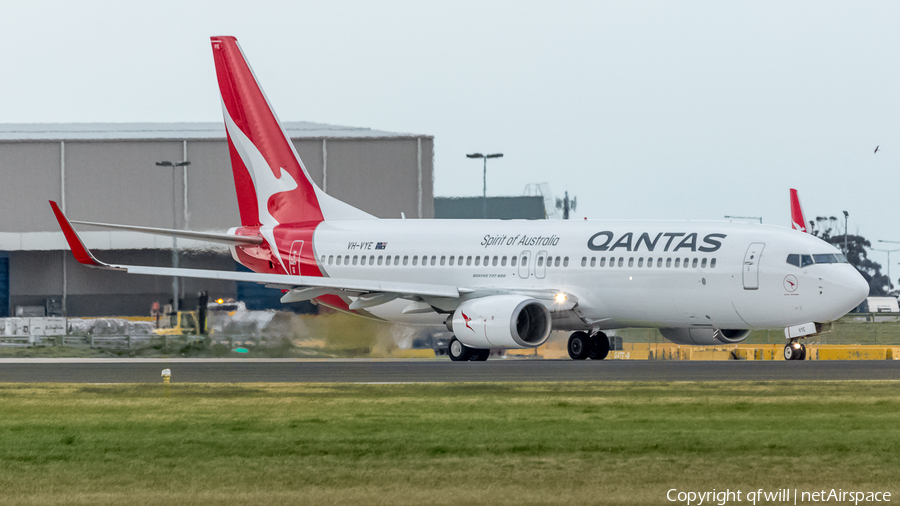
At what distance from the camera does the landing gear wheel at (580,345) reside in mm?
31938

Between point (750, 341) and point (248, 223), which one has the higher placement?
point (248, 223)

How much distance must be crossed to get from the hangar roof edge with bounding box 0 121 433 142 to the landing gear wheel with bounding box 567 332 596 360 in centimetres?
4045

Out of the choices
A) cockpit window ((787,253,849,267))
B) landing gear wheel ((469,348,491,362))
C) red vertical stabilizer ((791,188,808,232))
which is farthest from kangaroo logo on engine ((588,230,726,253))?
red vertical stabilizer ((791,188,808,232))

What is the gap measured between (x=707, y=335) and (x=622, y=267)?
3394mm

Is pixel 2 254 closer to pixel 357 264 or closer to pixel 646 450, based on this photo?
pixel 357 264

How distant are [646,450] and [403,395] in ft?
23.5

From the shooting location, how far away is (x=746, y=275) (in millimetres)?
27734

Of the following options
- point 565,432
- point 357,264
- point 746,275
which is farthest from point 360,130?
point 565,432

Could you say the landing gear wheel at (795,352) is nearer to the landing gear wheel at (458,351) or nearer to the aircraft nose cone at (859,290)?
the aircraft nose cone at (859,290)

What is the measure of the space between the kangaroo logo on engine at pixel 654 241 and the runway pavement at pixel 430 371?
265 cm

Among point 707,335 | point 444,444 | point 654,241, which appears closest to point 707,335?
point 707,335

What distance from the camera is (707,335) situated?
103 feet

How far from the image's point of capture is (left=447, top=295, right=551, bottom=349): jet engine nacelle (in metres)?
28.8

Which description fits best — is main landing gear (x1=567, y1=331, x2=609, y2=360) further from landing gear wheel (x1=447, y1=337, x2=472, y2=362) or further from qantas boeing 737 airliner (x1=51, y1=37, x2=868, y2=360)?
landing gear wheel (x1=447, y1=337, x2=472, y2=362)
